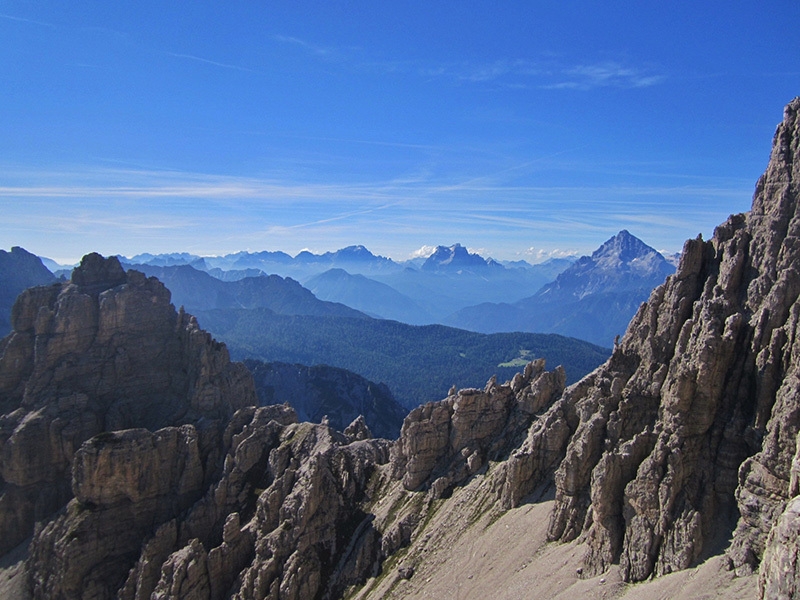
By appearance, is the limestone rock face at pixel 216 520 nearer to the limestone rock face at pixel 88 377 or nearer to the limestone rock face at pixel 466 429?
the limestone rock face at pixel 466 429

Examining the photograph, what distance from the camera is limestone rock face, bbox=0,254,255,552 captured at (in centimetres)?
8562

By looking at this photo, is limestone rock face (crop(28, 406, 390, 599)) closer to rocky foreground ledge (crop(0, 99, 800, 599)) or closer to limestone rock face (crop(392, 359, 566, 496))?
rocky foreground ledge (crop(0, 99, 800, 599))

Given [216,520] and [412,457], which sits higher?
[412,457]

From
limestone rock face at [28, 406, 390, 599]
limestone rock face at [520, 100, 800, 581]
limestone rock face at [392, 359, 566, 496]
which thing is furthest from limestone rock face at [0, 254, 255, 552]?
limestone rock face at [520, 100, 800, 581]

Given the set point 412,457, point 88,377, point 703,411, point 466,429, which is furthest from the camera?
point 88,377

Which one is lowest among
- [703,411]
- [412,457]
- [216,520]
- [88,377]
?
[216,520]

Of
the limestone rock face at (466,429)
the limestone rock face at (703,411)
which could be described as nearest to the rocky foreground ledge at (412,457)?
the limestone rock face at (703,411)

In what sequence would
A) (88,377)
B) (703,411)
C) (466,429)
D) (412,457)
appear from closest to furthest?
(703,411) → (466,429) → (412,457) → (88,377)

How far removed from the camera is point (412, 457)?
2825 inches

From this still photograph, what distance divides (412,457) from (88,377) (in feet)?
196

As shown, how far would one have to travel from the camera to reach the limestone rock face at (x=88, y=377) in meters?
85.6

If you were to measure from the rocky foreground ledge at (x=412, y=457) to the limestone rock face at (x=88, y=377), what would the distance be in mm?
348

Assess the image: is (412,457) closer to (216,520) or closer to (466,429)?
(466,429)

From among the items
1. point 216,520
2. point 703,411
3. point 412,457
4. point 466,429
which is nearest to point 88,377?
point 216,520
